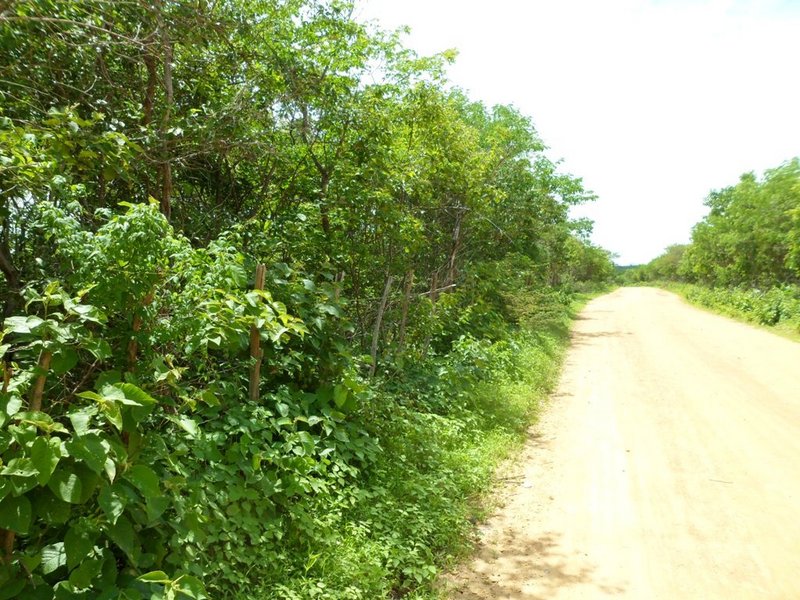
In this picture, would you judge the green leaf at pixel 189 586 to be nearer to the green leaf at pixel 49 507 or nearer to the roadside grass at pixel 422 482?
the green leaf at pixel 49 507

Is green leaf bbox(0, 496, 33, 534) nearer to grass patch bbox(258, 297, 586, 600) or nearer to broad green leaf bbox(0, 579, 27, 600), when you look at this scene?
broad green leaf bbox(0, 579, 27, 600)

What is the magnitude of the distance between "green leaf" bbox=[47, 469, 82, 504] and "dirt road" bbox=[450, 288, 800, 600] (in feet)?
8.87

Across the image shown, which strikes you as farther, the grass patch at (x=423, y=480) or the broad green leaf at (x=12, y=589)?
the grass patch at (x=423, y=480)

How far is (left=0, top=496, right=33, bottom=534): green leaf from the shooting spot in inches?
75.1

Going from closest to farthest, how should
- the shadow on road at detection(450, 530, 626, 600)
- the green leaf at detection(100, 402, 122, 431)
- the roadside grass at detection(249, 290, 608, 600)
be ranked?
the green leaf at detection(100, 402, 122, 431)
the roadside grass at detection(249, 290, 608, 600)
the shadow on road at detection(450, 530, 626, 600)

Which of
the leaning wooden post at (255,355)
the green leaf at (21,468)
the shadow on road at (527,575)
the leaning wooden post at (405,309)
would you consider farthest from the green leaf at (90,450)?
the leaning wooden post at (405,309)

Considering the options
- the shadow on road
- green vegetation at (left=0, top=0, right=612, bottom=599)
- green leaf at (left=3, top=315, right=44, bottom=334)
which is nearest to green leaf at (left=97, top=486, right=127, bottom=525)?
green vegetation at (left=0, top=0, right=612, bottom=599)

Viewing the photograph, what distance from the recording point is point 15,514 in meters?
1.92

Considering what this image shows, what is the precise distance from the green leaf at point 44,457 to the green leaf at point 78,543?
1.47ft

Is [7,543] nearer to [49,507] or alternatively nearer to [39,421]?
[49,507]

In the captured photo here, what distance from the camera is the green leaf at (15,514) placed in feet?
6.26

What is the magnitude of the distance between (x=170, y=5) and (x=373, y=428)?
4.12 meters

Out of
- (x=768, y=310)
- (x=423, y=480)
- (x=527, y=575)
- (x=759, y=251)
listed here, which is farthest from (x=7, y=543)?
(x=759, y=251)

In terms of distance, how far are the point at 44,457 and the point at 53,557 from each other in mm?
683
